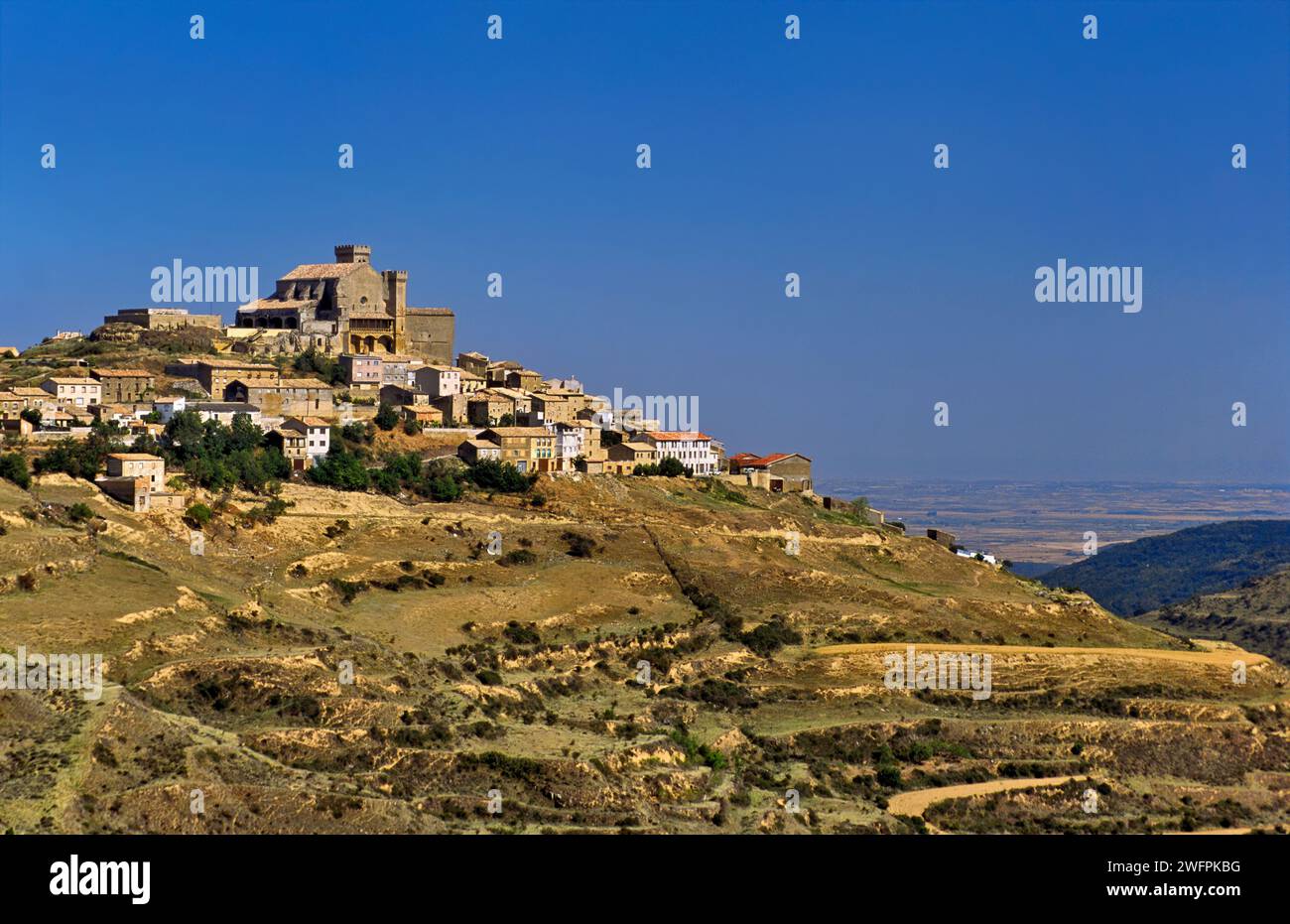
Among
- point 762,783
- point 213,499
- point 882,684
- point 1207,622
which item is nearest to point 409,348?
point 213,499

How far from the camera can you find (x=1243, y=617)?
95000 millimetres

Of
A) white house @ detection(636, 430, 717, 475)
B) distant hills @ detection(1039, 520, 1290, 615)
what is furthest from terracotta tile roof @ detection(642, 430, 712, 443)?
distant hills @ detection(1039, 520, 1290, 615)

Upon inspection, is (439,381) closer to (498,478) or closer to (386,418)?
(386,418)

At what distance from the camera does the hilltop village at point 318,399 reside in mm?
56094

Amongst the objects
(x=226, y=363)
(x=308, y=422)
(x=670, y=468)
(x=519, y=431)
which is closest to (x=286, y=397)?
(x=226, y=363)

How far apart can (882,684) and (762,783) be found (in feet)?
36.3

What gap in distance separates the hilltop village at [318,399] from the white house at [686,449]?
9 cm

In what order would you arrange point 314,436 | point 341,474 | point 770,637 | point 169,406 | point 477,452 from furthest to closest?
point 477,452 → point 169,406 → point 314,436 → point 341,474 → point 770,637

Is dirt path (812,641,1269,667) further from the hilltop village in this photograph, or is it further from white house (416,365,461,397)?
white house (416,365,461,397)

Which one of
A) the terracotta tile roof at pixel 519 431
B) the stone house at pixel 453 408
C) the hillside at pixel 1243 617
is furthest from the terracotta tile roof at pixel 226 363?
the hillside at pixel 1243 617

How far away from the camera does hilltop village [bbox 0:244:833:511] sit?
184 feet

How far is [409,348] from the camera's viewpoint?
79.0 metres

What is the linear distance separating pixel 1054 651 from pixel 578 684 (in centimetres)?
1802
